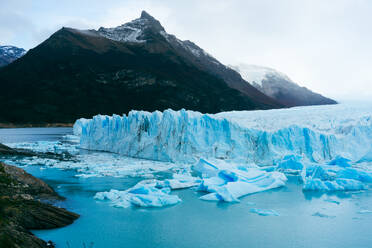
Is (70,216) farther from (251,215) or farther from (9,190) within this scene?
(251,215)

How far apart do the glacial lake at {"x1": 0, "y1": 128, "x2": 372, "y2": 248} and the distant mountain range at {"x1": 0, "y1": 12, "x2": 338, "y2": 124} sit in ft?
145

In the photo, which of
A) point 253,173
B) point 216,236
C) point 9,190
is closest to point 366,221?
point 216,236

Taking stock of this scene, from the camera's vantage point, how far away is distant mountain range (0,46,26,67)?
123 meters

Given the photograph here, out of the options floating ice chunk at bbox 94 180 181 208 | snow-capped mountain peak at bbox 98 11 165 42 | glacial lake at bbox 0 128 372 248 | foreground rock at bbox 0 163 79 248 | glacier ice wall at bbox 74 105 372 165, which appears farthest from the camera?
snow-capped mountain peak at bbox 98 11 165 42

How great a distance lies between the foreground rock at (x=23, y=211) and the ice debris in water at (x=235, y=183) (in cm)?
326

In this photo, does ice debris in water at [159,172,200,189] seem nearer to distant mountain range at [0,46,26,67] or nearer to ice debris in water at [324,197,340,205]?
ice debris in water at [324,197,340,205]

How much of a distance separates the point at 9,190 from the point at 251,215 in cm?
444

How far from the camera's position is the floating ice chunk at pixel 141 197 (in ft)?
21.6

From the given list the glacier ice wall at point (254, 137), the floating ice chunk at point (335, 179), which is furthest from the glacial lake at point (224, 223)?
the glacier ice wall at point (254, 137)

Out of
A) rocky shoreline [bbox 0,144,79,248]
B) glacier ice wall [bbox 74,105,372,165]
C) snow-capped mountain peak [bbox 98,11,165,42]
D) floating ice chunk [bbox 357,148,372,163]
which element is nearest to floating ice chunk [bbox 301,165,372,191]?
glacier ice wall [bbox 74,105,372,165]

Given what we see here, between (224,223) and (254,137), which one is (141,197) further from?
(254,137)

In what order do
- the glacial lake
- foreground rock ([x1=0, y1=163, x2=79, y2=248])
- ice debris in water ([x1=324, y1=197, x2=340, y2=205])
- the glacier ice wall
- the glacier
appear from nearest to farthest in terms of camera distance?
foreground rock ([x1=0, y1=163, x2=79, y2=248])
the glacial lake
ice debris in water ([x1=324, y1=197, x2=340, y2=205])
the glacier
the glacier ice wall

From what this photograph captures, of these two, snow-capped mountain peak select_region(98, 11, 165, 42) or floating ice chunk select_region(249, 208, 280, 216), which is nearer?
floating ice chunk select_region(249, 208, 280, 216)

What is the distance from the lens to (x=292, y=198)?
24.5ft
